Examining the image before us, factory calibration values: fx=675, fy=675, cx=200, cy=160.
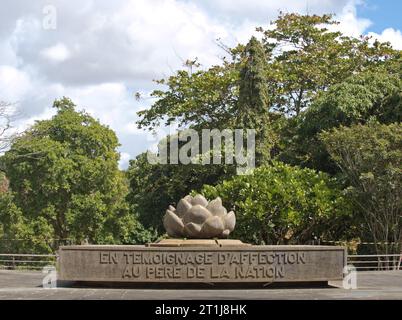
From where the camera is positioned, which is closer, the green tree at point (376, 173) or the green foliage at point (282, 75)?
the green tree at point (376, 173)

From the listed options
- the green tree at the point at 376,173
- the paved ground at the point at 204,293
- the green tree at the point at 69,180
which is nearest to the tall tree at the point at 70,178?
the green tree at the point at 69,180

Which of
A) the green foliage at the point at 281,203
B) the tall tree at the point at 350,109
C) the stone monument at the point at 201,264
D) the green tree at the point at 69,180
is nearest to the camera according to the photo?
the stone monument at the point at 201,264

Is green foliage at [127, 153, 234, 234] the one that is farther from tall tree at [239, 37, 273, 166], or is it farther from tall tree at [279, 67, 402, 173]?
tall tree at [279, 67, 402, 173]

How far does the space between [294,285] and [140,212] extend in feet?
65.0

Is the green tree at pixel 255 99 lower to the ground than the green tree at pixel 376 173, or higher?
higher

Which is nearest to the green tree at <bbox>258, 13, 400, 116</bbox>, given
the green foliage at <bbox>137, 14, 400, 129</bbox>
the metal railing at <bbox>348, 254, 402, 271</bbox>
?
the green foliage at <bbox>137, 14, 400, 129</bbox>

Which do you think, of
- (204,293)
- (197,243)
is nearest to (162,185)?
(197,243)

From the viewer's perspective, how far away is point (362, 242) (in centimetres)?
2930

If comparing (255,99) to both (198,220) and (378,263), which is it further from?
(198,220)

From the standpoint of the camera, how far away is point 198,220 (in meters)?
18.4

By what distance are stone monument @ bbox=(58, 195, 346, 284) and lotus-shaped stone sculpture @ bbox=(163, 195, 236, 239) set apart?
1.00 m

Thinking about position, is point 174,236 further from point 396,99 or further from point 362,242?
point 396,99

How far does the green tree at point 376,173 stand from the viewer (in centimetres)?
2638

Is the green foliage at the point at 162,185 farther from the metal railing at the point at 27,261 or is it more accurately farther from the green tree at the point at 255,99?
the metal railing at the point at 27,261
